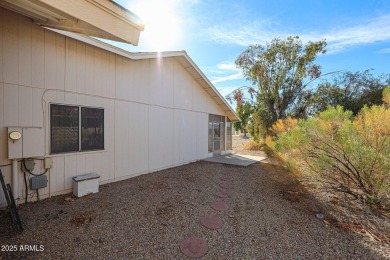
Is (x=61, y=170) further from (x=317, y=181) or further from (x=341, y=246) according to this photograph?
(x=317, y=181)

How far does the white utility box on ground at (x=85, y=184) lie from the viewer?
14.5ft

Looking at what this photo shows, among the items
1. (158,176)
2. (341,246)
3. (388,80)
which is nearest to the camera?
(341,246)

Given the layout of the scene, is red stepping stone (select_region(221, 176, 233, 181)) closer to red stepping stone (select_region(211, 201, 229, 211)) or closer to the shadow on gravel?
the shadow on gravel

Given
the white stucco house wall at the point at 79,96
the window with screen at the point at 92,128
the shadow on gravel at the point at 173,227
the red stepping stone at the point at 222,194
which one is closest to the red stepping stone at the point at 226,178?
the shadow on gravel at the point at 173,227

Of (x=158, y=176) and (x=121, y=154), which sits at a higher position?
(x=121, y=154)

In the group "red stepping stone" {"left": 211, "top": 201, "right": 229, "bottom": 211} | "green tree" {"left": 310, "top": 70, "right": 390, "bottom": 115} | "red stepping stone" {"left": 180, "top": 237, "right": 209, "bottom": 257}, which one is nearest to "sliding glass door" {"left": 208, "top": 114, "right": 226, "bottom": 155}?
"red stepping stone" {"left": 211, "top": 201, "right": 229, "bottom": 211}

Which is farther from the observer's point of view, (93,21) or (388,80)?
(388,80)

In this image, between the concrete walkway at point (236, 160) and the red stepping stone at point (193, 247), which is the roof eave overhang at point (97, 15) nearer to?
the red stepping stone at point (193, 247)

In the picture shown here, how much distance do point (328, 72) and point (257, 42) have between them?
6624 millimetres

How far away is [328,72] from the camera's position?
53.3 ft

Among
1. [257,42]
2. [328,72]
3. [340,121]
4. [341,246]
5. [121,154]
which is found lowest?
[341,246]

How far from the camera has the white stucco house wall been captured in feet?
10.9

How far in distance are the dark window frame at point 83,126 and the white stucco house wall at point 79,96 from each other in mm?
20

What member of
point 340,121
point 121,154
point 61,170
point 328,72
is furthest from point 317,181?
point 328,72
